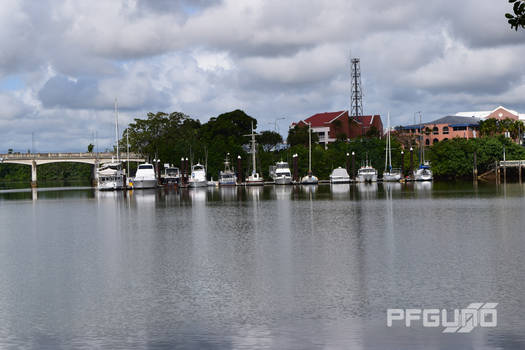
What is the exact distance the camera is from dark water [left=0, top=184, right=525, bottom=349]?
1422 cm

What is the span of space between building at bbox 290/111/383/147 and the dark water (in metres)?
136

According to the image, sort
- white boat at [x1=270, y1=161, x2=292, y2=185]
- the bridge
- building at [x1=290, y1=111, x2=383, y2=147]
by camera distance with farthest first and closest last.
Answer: the bridge < building at [x1=290, y1=111, x2=383, y2=147] < white boat at [x1=270, y1=161, x2=292, y2=185]

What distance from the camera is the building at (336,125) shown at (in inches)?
6880

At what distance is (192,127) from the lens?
552ft

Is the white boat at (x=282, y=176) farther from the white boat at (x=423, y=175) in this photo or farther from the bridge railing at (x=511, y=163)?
the bridge railing at (x=511, y=163)

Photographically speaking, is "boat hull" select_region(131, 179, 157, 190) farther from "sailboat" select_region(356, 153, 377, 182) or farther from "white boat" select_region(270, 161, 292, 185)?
"sailboat" select_region(356, 153, 377, 182)

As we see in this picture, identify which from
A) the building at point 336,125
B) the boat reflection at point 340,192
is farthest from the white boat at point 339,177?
the building at point 336,125

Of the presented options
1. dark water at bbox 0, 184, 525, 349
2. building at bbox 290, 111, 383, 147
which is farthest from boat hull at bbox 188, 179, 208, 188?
dark water at bbox 0, 184, 525, 349

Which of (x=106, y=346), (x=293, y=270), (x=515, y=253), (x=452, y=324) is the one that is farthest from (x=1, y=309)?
(x=515, y=253)

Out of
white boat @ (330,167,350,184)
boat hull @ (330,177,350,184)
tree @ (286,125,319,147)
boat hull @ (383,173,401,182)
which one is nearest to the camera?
boat hull @ (330,177,350,184)

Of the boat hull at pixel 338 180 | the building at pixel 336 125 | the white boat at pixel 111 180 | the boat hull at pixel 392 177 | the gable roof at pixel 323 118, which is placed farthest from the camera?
the gable roof at pixel 323 118

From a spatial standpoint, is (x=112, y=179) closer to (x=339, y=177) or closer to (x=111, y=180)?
(x=111, y=180)

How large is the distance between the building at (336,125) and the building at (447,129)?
36.4 feet

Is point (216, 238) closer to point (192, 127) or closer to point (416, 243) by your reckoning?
point (416, 243)
